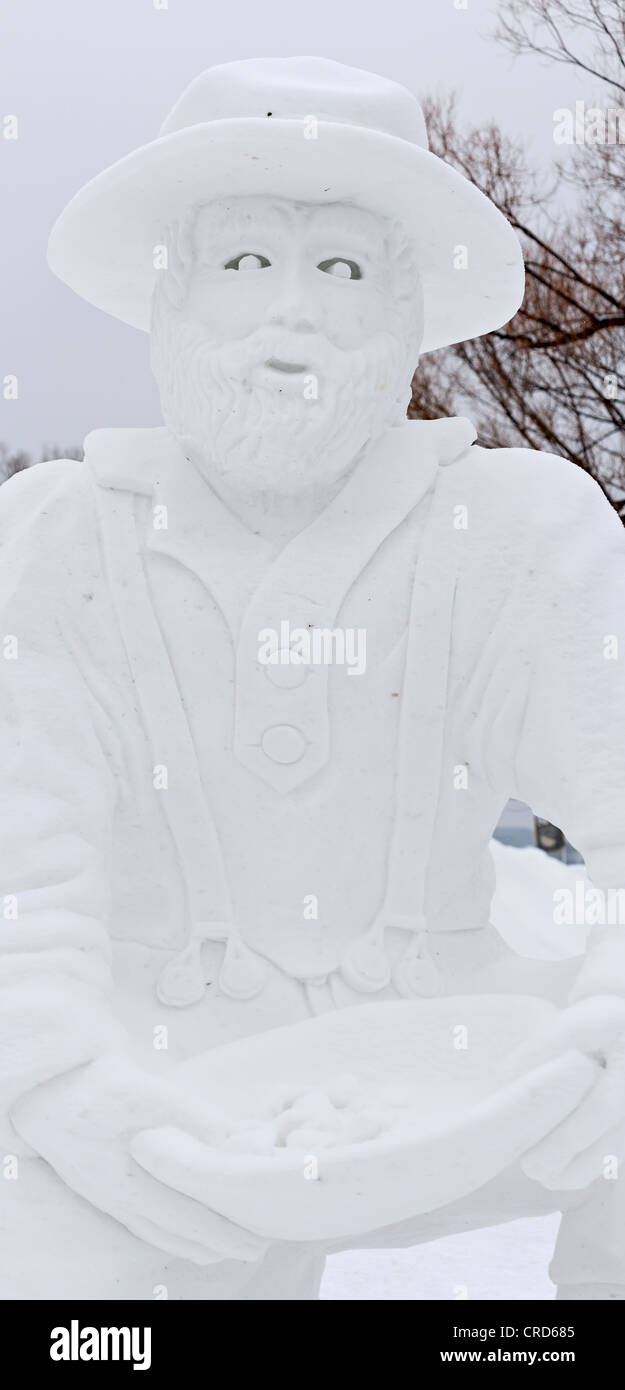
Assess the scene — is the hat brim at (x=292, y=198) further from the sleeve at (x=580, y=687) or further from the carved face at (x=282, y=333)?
the sleeve at (x=580, y=687)

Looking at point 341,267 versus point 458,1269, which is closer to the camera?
point 341,267

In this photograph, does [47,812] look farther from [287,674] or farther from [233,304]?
[233,304]

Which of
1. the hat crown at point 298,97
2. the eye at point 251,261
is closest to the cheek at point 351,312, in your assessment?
the eye at point 251,261

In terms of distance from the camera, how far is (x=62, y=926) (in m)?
2.29

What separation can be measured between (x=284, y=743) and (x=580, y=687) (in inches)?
18.3

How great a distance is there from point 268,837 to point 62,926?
0.40 m

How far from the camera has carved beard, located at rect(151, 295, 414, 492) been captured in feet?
7.98

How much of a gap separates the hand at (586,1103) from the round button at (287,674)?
2.13 feet

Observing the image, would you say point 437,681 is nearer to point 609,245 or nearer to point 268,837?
point 268,837

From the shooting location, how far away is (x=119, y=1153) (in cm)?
218

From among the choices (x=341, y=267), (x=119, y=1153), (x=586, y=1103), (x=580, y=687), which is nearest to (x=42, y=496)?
(x=341, y=267)

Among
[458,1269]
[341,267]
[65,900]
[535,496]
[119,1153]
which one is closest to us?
[119,1153]

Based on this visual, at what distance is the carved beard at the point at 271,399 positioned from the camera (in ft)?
7.98
